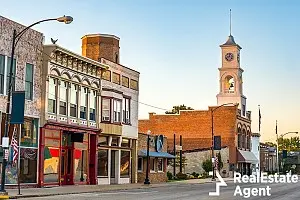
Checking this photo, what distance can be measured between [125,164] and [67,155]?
30.8 feet

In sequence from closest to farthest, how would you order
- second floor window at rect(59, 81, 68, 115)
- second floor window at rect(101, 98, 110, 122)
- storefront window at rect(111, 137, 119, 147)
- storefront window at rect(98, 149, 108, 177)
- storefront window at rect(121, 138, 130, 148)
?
second floor window at rect(59, 81, 68, 115) < storefront window at rect(98, 149, 108, 177) < second floor window at rect(101, 98, 110, 122) < storefront window at rect(111, 137, 119, 147) < storefront window at rect(121, 138, 130, 148)

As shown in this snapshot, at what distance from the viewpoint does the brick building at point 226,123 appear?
289ft

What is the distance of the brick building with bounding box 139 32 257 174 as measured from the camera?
289 feet

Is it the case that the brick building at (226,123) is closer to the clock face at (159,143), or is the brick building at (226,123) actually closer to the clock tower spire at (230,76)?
the clock tower spire at (230,76)

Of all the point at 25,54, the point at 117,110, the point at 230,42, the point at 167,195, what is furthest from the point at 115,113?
the point at 230,42

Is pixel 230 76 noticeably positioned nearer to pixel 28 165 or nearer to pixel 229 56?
pixel 229 56

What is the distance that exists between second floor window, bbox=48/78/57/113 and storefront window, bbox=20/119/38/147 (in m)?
1.95

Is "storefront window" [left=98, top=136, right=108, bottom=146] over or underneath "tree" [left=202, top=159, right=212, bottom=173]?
over

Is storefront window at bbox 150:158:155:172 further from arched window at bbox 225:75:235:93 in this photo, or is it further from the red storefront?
arched window at bbox 225:75:235:93

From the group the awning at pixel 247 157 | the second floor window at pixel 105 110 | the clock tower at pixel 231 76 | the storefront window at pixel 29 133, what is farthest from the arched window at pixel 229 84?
the storefront window at pixel 29 133

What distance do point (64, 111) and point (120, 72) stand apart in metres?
10.1

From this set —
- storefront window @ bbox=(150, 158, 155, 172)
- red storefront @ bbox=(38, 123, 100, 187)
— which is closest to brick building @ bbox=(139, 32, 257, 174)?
storefront window @ bbox=(150, 158, 155, 172)

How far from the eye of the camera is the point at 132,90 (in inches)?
2021

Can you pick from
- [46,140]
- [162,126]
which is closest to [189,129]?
[162,126]
